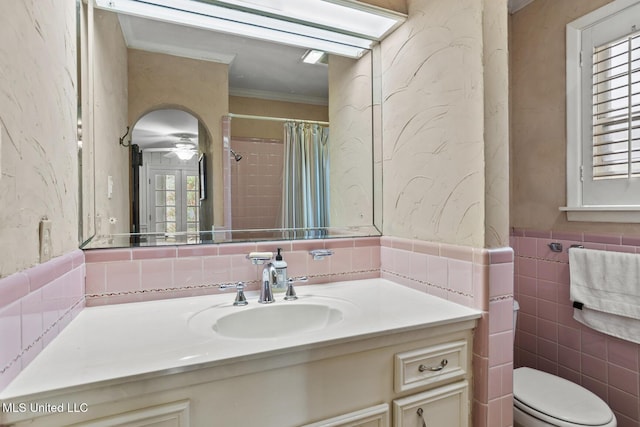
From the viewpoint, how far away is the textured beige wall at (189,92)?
123 centimetres

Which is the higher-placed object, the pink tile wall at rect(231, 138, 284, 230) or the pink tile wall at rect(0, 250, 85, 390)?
the pink tile wall at rect(231, 138, 284, 230)

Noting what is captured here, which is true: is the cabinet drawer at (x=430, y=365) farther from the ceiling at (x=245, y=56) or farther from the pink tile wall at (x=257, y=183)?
the ceiling at (x=245, y=56)

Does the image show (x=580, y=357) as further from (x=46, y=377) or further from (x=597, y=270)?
(x=46, y=377)

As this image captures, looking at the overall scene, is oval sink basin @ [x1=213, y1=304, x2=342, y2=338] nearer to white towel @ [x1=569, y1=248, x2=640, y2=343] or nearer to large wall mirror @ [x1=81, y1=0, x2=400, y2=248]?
large wall mirror @ [x1=81, y1=0, x2=400, y2=248]

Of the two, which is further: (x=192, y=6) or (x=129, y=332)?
(x=192, y=6)

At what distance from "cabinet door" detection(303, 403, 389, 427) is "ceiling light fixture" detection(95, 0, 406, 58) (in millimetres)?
1393

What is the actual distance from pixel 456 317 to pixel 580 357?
4.11 feet

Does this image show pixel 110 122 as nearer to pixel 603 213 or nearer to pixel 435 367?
pixel 435 367

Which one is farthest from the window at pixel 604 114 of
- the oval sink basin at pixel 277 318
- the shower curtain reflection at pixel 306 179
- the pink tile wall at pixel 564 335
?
the oval sink basin at pixel 277 318

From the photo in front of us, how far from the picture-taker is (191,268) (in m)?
1.20

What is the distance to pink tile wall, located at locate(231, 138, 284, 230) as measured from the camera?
1.39 m

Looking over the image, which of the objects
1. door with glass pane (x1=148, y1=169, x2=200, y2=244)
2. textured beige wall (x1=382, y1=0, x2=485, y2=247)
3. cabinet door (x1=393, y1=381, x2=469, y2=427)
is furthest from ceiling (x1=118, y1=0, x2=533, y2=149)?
cabinet door (x1=393, y1=381, x2=469, y2=427)

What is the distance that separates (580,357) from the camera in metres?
1.71

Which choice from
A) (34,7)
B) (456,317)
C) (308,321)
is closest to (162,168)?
(34,7)
